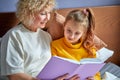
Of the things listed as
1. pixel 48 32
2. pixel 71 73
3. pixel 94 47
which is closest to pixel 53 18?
pixel 48 32

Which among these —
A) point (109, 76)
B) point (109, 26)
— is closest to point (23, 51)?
point (109, 76)

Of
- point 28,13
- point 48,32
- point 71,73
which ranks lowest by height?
point 71,73

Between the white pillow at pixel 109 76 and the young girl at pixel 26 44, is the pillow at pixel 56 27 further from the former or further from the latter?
the white pillow at pixel 109 76

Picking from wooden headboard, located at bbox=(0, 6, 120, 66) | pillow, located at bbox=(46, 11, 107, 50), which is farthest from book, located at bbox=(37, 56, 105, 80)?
wooden headboard, located at bbox=(0, 6, 120, 66)

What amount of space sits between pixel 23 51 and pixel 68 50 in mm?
340

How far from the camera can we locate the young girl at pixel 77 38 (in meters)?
1.56

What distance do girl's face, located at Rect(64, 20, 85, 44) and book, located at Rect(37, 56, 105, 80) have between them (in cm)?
24

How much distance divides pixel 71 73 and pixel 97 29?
0.82 metres

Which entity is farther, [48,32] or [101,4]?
[101,4]

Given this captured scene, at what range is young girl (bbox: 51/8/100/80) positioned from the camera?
156 cm

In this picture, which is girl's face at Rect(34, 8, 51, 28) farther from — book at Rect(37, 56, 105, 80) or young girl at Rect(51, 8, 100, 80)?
book at Rect(37, 56, 105, 80)

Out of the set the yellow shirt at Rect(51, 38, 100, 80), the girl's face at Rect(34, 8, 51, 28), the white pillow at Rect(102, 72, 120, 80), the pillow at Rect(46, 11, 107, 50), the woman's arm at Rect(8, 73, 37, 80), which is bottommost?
the white pillow at Rect(102, 72, 120, 80)

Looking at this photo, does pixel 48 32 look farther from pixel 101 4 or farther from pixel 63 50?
pixel 101 4

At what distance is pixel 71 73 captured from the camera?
4.54 ft
